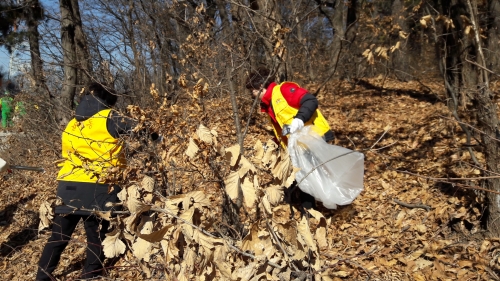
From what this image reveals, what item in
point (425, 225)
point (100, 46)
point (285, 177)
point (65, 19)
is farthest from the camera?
point (65, 19)

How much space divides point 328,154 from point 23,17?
9.68 m

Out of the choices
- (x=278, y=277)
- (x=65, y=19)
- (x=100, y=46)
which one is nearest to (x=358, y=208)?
(x=278, y=277)

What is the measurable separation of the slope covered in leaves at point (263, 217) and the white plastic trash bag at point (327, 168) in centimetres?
28

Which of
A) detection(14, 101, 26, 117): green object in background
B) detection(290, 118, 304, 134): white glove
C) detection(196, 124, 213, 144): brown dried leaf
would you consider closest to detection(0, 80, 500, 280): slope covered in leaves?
detection(196, 124, 213, 144): brown dried leaf

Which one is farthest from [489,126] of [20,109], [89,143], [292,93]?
[20,109]

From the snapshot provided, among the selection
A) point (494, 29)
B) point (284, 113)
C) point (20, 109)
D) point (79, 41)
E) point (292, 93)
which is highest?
point (79, 41)

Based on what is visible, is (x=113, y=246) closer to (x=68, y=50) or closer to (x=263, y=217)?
(x=263, y=217)

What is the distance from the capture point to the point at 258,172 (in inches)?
92.2

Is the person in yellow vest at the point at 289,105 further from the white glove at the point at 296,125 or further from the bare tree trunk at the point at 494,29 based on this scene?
the bare tree trunk at the point at 494,29

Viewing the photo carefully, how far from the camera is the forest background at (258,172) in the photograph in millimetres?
2051

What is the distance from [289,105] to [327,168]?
741 mm

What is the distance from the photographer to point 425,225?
143 inches

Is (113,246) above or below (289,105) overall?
below

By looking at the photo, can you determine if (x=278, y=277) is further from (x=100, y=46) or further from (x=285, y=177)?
(x=100, y=46)
